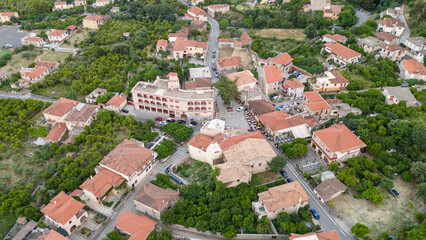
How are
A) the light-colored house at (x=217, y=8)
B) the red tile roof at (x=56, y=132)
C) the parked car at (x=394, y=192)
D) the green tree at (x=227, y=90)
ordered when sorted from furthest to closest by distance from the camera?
the light-colored house at (x=217, y=8)
the green tree at (x=227, y=90)
the red tile roof at (x=56, y=132)
the parked car at (x=394, y=192)

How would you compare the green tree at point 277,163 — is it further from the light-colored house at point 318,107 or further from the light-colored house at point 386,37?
the light-colored house at point 386,37

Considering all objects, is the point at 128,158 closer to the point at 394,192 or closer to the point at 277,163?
the point at 277,163

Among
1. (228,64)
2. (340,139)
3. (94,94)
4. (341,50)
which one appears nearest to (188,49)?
(228,64)

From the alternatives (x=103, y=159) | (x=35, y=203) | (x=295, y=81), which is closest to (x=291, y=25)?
(x=295, y=81)

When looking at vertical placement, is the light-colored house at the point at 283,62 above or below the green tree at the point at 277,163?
above

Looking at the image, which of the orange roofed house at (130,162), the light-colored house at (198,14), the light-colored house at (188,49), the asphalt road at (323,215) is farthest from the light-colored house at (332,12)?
the orange roofed house at (130,162)

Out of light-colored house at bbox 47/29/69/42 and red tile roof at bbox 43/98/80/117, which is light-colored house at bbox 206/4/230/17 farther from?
red tile roof at bbox 43/98/80/117

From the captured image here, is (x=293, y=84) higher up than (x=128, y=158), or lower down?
higher up

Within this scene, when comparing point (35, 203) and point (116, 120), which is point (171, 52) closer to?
point (116, 120)
